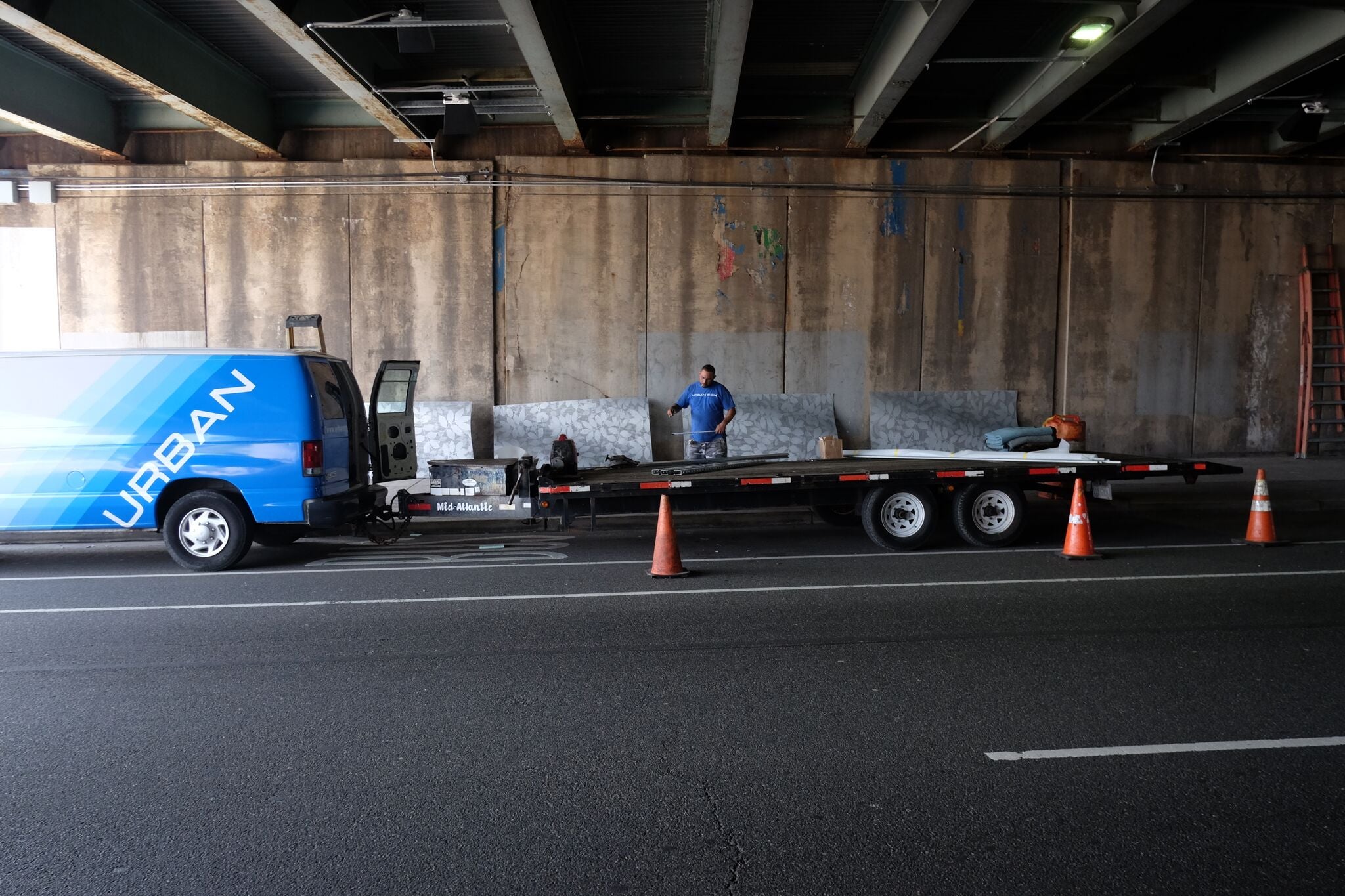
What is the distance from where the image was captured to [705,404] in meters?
12.8

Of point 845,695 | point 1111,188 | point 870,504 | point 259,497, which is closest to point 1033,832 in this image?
point 845,695

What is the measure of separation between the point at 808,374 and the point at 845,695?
11670 mm

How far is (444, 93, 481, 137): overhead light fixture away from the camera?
44.3 ft

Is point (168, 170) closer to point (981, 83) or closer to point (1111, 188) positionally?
point (981, 83)

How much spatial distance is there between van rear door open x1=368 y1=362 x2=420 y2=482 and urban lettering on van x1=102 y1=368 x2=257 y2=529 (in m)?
1.47

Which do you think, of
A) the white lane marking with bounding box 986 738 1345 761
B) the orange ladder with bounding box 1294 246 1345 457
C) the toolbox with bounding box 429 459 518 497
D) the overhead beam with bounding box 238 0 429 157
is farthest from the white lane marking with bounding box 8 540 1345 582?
the orange ladder with bounding box 1294 246 1345 457

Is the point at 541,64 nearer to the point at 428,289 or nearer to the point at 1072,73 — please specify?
the point at 428,289

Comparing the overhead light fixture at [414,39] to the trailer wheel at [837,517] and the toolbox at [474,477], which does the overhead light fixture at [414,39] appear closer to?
the toolbox at [474,477]

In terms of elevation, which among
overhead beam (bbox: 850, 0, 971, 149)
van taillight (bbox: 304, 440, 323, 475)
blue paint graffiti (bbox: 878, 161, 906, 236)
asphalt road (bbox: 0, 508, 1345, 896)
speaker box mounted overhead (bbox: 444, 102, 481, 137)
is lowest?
asphalt road (bbox: 0, 508, 1345, 896)

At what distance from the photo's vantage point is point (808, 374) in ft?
53.4

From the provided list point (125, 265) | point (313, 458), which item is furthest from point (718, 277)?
point (125, 265)

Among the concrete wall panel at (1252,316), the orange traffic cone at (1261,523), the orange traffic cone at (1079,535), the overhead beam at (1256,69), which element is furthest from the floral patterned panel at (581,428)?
the concrete wall panel at (1252,316)

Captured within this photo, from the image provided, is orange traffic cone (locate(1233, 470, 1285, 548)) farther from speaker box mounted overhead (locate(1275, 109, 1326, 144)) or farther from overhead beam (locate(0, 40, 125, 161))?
overhead beam (locate(0, 40, 125, 161))

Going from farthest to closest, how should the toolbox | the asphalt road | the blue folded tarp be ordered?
1. the blue folded tarp
2. the toolbox
3. the asphalt road
